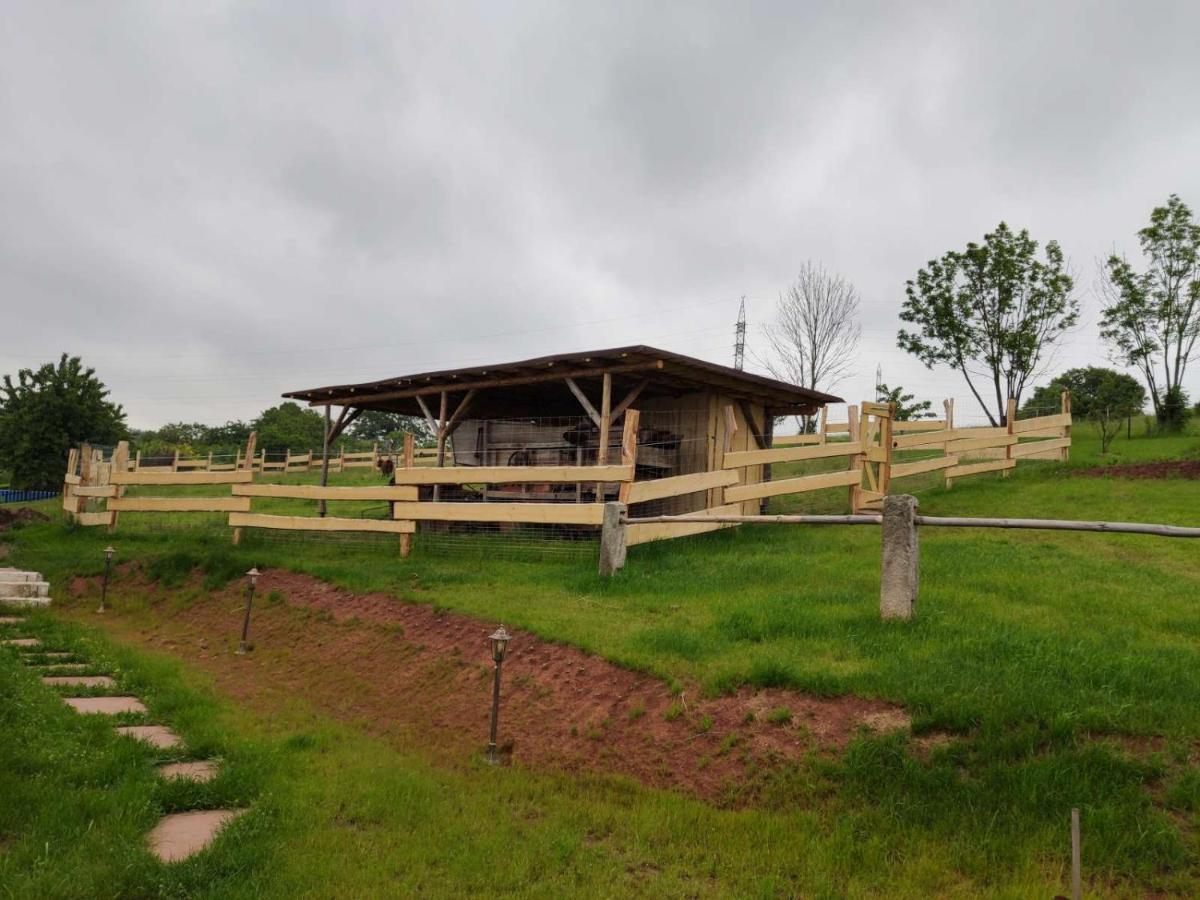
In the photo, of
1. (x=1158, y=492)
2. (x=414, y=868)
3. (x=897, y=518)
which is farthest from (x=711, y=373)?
(x=414, y=868)

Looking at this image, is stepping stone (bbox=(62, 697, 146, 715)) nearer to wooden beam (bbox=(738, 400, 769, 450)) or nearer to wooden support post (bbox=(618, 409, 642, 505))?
wooden support post (bbox=(618, 409, 642, 505))

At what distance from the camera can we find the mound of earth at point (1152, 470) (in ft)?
45.8

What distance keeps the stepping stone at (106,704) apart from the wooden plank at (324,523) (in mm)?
4733

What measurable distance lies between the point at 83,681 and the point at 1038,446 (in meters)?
17.9

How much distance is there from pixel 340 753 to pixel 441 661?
1.55 metres

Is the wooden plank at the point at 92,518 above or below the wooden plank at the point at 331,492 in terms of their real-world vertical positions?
below

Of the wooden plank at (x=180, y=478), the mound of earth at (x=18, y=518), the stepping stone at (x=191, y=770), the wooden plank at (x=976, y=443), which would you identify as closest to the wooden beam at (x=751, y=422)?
the wooden plank at (x=976, y=443)

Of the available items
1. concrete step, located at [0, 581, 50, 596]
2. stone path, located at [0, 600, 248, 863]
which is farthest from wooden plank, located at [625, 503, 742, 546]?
concrete step, located at [0, 581, 50, 596]

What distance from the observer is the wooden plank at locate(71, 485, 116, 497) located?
47.5ft

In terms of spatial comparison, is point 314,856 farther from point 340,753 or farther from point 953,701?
point 953,701

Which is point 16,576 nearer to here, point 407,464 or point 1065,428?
point 407,464

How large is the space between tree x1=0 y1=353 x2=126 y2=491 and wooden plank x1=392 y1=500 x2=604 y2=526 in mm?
26406

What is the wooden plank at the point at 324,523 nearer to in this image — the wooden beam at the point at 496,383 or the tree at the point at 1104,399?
the wooden beam at the point at 496,383

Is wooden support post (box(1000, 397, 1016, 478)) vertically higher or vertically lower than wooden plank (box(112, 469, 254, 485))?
higher
